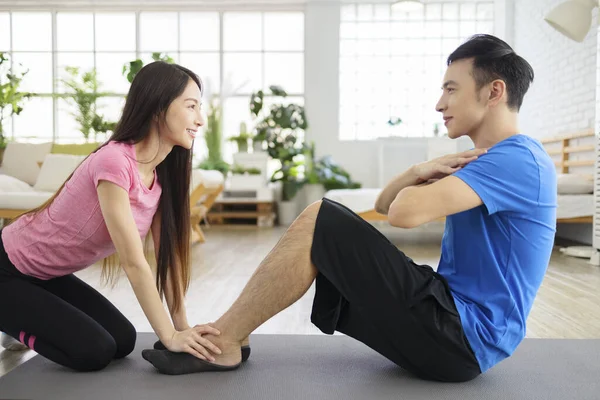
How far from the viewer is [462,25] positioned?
28.7 feet

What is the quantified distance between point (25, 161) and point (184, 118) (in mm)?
5226

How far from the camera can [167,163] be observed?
2.00 m

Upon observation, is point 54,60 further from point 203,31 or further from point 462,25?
point 462,25

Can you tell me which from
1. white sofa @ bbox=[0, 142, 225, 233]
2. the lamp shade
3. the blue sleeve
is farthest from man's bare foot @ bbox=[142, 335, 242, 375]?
white sofa @ bbox=[0, 142, 225, 233]

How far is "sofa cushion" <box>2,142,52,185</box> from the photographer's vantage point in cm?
645

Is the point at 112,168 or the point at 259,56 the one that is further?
the point at 259,56

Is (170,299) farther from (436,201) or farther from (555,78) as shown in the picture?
(555,78)

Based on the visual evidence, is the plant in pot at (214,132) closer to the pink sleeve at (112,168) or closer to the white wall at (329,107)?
the white wall at (329,107)

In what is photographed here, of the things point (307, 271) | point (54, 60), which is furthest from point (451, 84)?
point (54, 60)

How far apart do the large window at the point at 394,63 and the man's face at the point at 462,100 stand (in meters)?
7.08

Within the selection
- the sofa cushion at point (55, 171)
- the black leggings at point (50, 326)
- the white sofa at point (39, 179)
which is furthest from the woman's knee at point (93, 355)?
the sofa cushion at point (55, 171)

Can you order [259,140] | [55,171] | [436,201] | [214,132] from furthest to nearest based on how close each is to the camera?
1. [214,132]
2. [259,140]
3. [55,171]
4. [436,201]

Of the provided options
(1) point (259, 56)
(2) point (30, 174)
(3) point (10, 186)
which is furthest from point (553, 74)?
(2) point (30, 174)

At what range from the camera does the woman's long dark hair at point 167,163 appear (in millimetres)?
1827
